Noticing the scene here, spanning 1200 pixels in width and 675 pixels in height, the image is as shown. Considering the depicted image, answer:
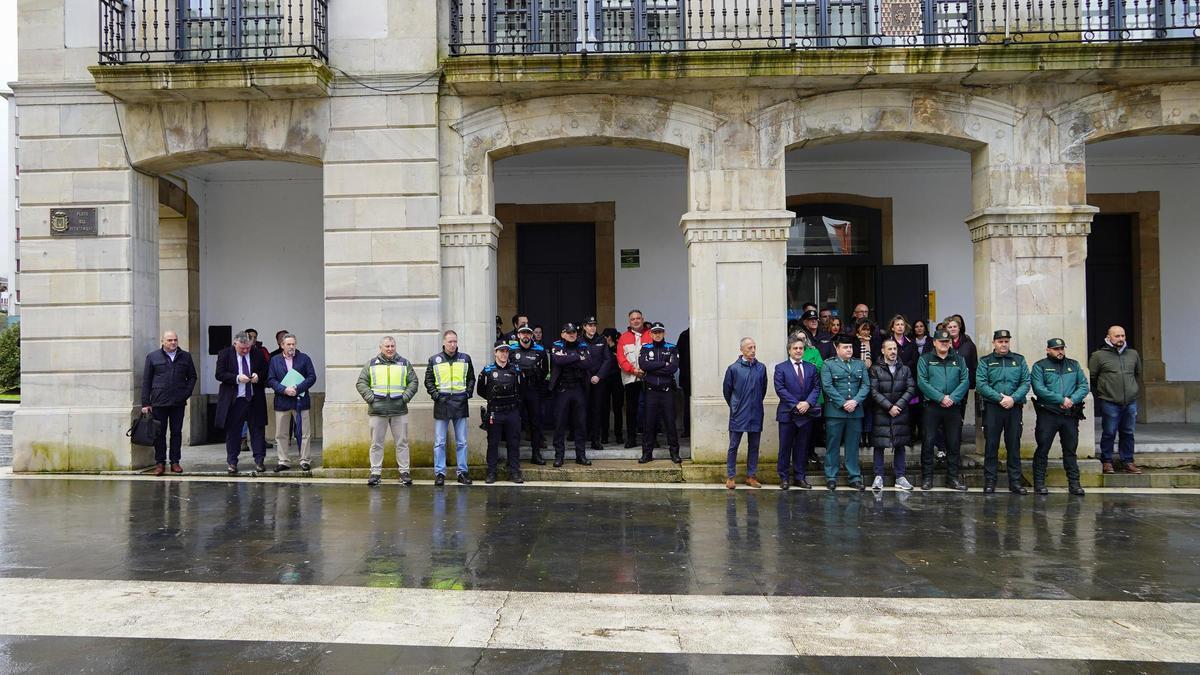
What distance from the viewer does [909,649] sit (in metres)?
5.09

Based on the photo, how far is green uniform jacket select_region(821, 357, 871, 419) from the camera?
10359 mm

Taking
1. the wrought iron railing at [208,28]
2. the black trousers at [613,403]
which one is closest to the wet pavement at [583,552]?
the black trousers at [613,403]

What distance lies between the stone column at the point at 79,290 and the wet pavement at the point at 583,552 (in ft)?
3.71

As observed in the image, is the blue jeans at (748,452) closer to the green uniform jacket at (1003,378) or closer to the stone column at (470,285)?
the green uniform jacket at (1003,378)

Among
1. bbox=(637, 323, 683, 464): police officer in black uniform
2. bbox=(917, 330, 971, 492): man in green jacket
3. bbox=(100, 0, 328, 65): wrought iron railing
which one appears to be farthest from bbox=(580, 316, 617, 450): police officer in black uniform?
bbox=(100, 0, 328, 65): wrought iron railing

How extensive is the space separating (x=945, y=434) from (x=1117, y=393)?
Answer: 227 cm

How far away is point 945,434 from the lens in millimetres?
10547

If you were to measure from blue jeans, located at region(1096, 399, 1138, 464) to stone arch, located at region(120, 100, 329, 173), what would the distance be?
33.5 ft

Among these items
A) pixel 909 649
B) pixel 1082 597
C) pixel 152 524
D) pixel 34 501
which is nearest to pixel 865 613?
pixel 909 649

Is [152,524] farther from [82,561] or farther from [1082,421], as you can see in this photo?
[1082,421]

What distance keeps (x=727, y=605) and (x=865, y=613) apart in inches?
33.8

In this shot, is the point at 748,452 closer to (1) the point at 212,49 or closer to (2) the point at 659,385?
(2) the point at 659,385

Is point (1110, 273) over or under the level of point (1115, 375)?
over

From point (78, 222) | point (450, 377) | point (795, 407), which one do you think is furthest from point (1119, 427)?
point (78, 222)
